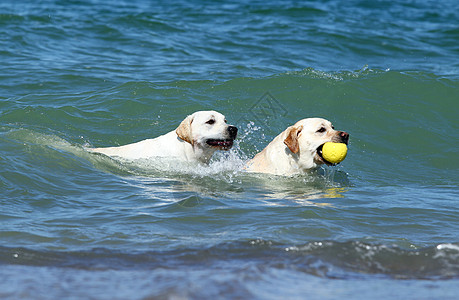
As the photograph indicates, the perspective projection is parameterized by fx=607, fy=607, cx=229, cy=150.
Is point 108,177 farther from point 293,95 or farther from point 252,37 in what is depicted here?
point 252,37

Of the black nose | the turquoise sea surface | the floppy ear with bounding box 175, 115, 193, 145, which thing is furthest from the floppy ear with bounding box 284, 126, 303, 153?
the floppy ear with bounding box 175, 115, 193, 145

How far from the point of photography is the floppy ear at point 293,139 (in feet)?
27.1

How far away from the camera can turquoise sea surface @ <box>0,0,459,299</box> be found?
4.94 metres

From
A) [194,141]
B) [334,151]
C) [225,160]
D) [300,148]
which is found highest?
[334,151]

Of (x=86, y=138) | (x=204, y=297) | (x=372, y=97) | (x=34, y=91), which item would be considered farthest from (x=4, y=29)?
(x=204, y=297)

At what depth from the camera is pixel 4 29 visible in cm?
1797

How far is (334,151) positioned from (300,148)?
57cm

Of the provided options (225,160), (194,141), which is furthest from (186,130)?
(225,160)

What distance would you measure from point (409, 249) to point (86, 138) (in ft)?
22.8

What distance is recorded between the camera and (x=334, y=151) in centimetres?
796

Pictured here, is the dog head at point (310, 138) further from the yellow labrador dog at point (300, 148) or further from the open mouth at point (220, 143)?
the open mouth at point (220, 143)

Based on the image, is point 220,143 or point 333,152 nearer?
point 333,152

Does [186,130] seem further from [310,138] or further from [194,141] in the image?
[310,138]

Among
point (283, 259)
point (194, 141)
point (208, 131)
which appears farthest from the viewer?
point (194, 141)
